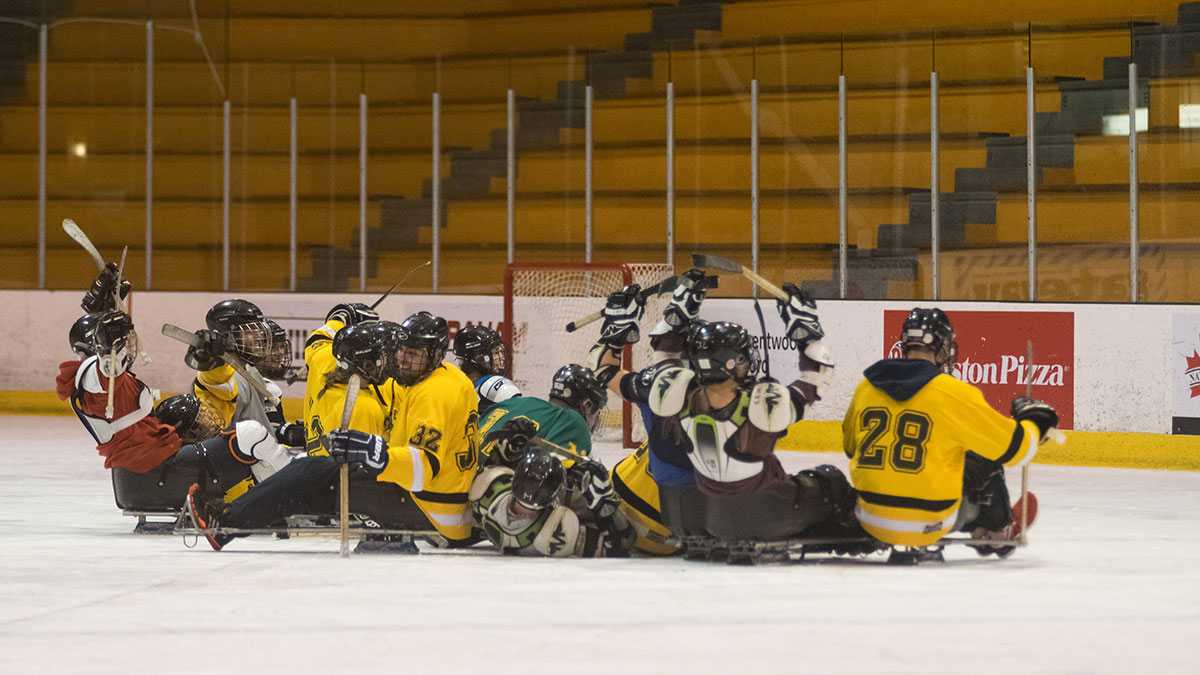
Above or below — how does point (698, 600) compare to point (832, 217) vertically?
below

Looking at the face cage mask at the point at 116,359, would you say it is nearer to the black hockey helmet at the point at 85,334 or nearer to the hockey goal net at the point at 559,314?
the black hockey helmet at the point at 85,334

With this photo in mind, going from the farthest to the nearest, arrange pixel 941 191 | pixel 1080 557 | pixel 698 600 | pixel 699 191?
pixel 699 191
pixel 941 191
pixel 1080 557
pixel 698 600

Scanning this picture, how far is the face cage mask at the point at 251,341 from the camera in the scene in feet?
20.9

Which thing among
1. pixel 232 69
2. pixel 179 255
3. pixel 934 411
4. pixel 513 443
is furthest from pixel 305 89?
pixel 934 411

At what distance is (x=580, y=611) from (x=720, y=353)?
1.10 m

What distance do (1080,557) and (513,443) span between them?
1971 millimetres

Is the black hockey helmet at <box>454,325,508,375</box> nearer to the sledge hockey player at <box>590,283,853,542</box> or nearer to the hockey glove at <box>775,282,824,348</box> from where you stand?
the sledge hockey player at <box>590,283,853,542</box>

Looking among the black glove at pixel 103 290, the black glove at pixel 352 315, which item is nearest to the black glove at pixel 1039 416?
the black glove at pixel 352 315

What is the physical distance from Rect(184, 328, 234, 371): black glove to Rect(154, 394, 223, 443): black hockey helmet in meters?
0.15

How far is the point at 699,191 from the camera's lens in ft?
35.1

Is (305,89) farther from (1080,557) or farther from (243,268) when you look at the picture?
(1080,557)

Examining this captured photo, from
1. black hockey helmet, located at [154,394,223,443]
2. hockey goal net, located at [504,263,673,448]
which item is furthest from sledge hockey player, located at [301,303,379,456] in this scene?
hockey goal net, located at [504,263,673,448]

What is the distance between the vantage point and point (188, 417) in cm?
621

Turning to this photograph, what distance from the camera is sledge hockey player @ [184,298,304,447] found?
635cm
